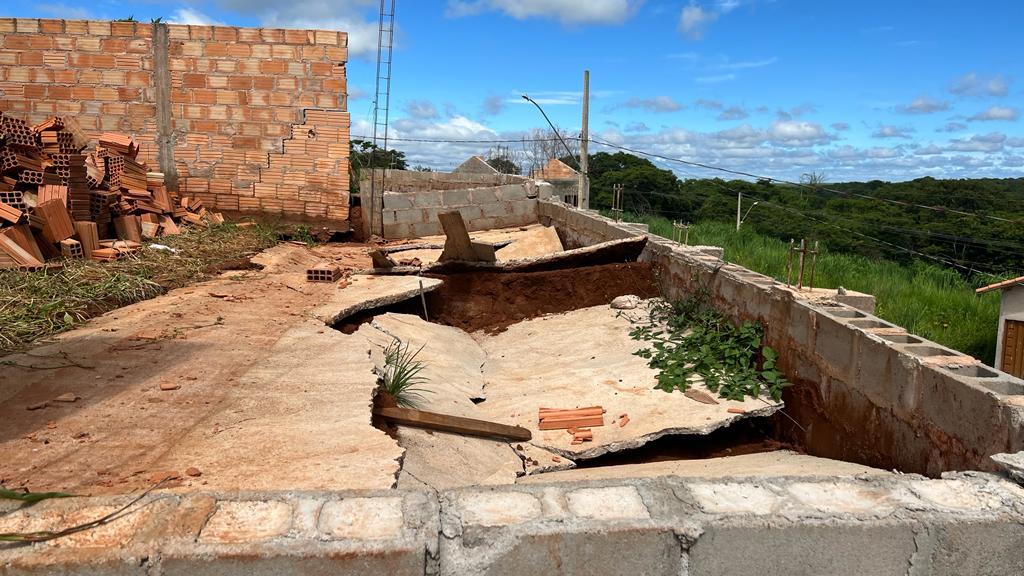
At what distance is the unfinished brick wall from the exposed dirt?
468cm

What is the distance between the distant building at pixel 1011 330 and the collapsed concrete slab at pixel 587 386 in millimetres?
3901

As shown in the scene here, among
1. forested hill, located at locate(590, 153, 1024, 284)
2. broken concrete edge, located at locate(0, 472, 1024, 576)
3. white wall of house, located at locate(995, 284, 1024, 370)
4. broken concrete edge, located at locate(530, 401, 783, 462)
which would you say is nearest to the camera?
broken concrete edge, located at locate(0, 472, 1024, 576)

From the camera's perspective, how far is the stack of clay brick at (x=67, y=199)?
7.69m

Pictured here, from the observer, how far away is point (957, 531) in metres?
2.40

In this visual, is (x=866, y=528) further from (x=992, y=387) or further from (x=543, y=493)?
(x=992, y=387)

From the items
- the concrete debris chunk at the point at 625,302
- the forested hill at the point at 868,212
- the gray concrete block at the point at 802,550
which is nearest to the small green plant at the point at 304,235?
the concrete debris chunk at the point at 625,302

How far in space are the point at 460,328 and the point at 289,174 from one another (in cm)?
536

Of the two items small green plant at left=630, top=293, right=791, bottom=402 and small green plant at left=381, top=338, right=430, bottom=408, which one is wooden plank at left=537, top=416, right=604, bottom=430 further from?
small green plant at left=381, top=338, right=430, bottom=408

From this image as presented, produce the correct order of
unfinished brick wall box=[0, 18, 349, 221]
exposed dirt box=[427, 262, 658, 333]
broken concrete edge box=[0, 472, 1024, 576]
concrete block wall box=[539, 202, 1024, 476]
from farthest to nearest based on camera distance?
unfinished brick wall box=[0, 18, 349, 221], exposed dirt box=[427, 262, 658, 333], concrete block wall box=[539, 202, 1024, 476], broken concrete edge box=[0, 472, 1024, 576]

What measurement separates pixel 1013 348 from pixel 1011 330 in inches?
7.9

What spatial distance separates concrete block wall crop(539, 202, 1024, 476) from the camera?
11.0 feet

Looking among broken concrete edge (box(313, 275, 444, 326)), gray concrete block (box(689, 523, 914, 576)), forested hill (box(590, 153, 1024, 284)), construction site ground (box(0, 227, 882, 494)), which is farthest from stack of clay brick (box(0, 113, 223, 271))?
forested hill (box(590, 153, 1024, 284))

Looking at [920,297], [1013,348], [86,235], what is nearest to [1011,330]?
[1013,348]

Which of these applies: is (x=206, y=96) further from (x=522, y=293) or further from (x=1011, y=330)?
(x=1011, y=330)
